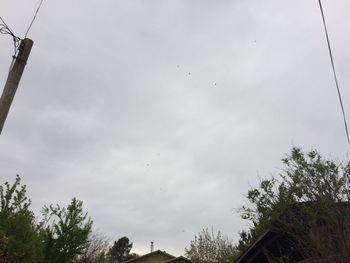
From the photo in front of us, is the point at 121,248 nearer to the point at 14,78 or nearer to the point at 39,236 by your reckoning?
the point at 39,236

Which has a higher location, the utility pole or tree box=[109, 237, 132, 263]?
tree box=[109, 237, 132, 263]

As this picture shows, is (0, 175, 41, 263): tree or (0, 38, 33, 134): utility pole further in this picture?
(0, 175, 41, 263): tree

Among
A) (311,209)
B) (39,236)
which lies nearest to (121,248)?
(39,236)

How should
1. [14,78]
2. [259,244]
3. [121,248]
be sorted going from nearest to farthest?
[14,78] → [259,244] → [121,248]

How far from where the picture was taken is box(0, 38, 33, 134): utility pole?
22.2 ft

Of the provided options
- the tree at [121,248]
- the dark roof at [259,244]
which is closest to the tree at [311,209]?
the dark roof at [259,244]

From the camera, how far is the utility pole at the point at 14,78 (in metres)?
6.77

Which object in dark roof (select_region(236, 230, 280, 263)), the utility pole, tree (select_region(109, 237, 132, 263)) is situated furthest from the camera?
tree (select_region(109, 237, 132, 263))

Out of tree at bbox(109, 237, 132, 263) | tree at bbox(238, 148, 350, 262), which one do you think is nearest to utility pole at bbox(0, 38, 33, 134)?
tree at bbox(238, 148, 350, 262)

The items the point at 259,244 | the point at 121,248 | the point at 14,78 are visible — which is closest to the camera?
the point at 14,78

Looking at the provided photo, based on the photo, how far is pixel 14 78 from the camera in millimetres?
7152

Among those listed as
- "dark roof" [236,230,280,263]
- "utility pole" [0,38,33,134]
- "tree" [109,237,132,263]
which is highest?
"tree" [109,237,132,263]

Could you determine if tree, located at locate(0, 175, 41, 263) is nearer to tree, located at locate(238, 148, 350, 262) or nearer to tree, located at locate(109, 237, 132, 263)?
tree, located at locate(238, 148, 350, 262)

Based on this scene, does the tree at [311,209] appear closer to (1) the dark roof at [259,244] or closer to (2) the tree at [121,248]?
(1) the dark roof at [259,244]
